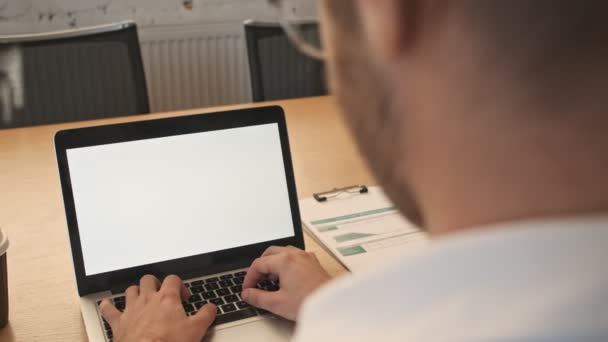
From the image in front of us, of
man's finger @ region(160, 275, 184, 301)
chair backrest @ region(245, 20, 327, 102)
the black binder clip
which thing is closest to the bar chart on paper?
the black binder clip

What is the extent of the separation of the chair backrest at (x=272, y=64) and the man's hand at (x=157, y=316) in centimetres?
116

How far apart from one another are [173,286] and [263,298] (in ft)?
0.36

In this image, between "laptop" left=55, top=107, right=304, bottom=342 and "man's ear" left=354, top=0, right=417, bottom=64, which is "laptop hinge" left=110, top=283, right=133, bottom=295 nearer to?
"laptop" left=55, top=107, right=304, bottom=342

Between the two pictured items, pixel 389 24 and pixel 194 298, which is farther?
pixel 194 298

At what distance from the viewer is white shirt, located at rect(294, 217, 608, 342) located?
32 cm

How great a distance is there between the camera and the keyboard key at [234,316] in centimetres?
87

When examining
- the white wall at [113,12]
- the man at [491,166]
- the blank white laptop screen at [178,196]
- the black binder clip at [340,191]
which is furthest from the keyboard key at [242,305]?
the white wall at [113,12]

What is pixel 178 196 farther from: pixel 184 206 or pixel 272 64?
pixel 272 64

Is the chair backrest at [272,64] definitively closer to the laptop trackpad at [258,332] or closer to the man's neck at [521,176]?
the laptop trackpad at [258,332]

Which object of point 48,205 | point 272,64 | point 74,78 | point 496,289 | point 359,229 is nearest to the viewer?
point 496,289

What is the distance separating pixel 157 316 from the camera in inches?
32.8

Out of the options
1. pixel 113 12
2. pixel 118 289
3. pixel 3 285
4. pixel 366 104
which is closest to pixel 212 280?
pixel 118 289

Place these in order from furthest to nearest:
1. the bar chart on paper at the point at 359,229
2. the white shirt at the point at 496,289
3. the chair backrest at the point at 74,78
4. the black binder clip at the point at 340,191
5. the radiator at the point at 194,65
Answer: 1. the radiator at the point at 194,65
2. the chair backrest at the point at 74,78
3. the black binder clip at the point at 340,191
4. the bar chart on paper at the point at 359,229
5. the white shirt at the point at 496,289

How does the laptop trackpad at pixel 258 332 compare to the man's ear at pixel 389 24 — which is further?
the laptop trackpad at pixel 258 332
